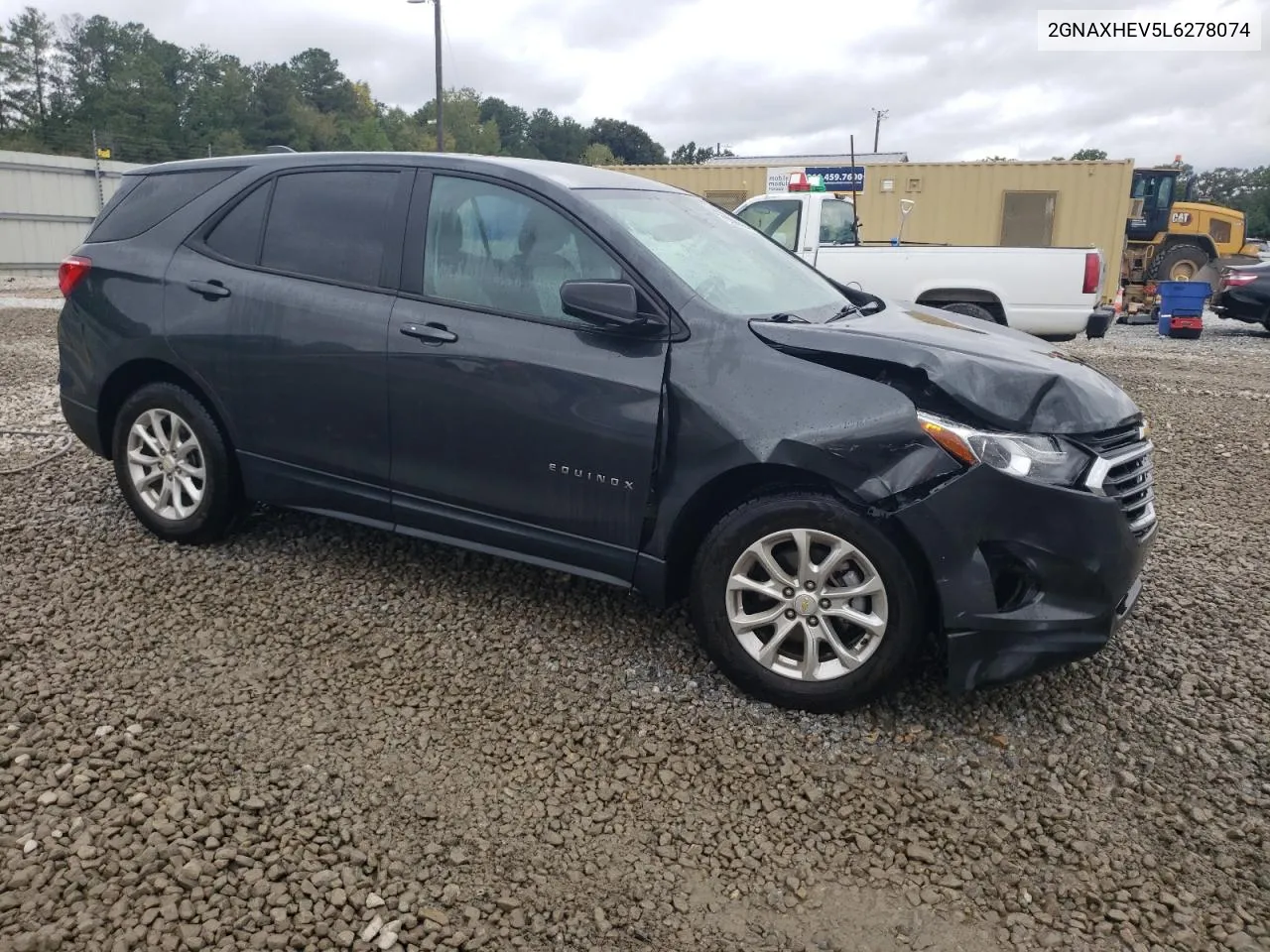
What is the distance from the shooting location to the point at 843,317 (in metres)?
3.71

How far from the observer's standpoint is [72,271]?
4.52 metres

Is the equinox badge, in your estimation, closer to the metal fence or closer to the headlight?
the headlight

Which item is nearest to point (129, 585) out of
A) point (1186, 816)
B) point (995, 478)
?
point (995, 478)

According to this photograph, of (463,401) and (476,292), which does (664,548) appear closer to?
(463,401)

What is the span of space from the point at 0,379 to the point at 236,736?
24.5 feet

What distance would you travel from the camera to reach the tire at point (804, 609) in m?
3.01

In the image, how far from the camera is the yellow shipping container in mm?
19609

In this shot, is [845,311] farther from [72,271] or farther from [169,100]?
[169,100]

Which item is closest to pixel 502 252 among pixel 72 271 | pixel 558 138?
pixel 72 271

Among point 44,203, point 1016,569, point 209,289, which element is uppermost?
point 44,203

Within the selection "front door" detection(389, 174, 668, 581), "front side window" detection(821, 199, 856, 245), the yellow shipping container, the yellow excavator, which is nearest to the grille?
"front door" detection(389, 174, 668, 581)

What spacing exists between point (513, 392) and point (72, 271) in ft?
8.19

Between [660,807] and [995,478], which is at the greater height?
[995,478]

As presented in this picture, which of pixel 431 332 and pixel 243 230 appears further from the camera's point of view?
pixel 243 230
